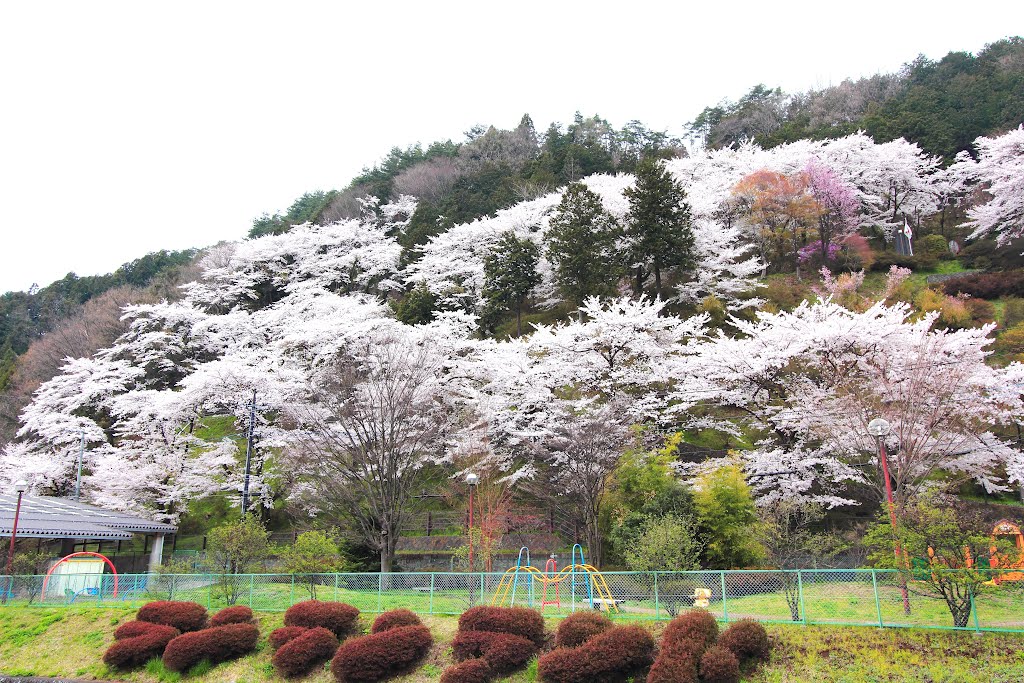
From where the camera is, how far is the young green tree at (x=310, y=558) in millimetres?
17141

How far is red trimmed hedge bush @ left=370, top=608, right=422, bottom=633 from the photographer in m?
14.4

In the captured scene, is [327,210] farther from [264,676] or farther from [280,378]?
[264,676]

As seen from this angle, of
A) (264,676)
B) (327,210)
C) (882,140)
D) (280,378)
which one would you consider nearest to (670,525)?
(264,676)

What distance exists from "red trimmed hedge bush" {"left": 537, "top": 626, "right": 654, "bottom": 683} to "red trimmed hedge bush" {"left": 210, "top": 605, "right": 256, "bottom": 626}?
804 centimetres

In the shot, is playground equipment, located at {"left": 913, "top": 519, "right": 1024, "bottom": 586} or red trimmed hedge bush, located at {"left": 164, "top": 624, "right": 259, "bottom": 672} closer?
playground equipment, located at {"left": 913, "top": 519, "right": 1024, "bottom": 586}

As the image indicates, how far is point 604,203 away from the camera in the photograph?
4294 cm

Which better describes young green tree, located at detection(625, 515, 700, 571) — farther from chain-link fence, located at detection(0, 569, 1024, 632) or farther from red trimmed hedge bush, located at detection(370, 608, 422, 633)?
red trimmed hedge bush, located at detection(370, 608, 422, 633)

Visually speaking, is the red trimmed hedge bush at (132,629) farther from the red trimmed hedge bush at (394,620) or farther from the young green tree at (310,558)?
the red trimmed hedge bush at (394,620)

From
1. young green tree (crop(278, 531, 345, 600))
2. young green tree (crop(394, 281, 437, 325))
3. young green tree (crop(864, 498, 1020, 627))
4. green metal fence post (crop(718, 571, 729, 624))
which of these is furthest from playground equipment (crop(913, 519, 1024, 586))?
young green tree (crop(394, 281, 437, 325))

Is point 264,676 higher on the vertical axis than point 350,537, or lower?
lower

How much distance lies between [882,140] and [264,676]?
53283 millimetres

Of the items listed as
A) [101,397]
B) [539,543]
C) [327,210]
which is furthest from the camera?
[327,210]

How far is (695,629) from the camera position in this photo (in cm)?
1148

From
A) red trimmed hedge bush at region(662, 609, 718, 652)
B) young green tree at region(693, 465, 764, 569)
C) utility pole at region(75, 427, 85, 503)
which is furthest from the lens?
utility pole at region(75, 427, 85, 503)
